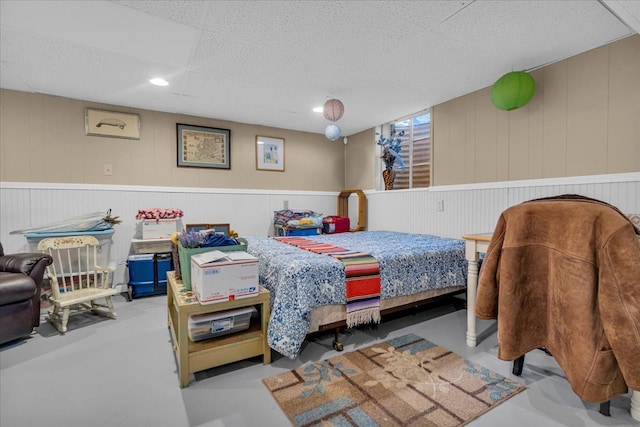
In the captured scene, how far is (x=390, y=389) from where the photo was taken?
1.69 m

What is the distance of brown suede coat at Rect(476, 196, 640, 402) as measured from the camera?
3.90ft

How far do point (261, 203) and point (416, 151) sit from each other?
2410 mm

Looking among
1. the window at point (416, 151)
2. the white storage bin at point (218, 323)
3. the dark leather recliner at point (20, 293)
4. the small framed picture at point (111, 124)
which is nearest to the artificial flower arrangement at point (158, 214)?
the small framed picture at point (111, 124)

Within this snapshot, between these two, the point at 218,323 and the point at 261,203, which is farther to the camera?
the point at 261,203

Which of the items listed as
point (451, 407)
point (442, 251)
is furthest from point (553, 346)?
point (442, 251)

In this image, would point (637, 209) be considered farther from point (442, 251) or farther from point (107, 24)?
point (107, 24)

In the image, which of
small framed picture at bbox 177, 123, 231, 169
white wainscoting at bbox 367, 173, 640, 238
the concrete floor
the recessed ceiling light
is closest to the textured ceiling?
the recessed ceiling light

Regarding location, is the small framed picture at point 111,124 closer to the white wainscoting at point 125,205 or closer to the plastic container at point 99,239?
the white wainscoting at point 125,205

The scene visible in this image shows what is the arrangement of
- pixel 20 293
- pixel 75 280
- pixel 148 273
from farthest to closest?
pixel 148 273
pixel 75 280
pixel 20 293

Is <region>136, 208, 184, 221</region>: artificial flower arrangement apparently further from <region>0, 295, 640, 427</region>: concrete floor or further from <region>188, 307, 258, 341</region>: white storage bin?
<region>188, 307, 258, 341</region>: white storage bin

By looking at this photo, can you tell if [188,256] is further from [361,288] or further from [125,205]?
[125,205]

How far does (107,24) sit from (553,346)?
3360mm

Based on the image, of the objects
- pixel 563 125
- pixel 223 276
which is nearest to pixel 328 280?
pixel 223 276

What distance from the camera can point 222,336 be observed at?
1917mm
